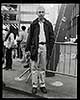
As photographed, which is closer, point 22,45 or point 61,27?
point 22,45

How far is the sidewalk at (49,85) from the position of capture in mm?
4367

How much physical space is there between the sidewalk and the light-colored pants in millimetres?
246

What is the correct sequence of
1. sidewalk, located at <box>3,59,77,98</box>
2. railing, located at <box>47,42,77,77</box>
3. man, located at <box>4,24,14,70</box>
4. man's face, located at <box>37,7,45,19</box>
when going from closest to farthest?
man's face, located at <box>37,7,45,19</box>
sidewalk, located at <box>3,59,77,98</box>
man, located at <box>4,24,14,70</box>
railing, located at <box>47,42,77,77</box>

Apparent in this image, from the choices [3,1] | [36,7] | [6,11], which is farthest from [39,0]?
[6,11]

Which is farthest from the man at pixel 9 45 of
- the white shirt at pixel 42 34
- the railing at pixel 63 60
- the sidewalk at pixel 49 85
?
the railing at pixel 63 60

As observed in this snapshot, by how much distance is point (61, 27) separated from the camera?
548cm

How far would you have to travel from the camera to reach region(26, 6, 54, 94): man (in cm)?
438

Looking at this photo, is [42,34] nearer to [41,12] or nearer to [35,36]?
[35,36]

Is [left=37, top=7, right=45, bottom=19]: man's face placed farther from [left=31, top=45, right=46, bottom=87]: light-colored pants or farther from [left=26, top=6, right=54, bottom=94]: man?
[left=31, top=45, right=46, bottom=87]: light-colored pants

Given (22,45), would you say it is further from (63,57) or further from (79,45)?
(79,45)

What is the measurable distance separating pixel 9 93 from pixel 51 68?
4.70ft

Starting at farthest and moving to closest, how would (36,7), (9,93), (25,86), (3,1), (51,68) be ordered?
(51,68)
(25,86)
(9,93)
(36,7)
(3,1)

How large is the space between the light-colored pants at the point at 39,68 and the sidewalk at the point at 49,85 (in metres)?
0.25

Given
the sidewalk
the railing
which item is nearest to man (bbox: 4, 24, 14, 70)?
the sidewalk
